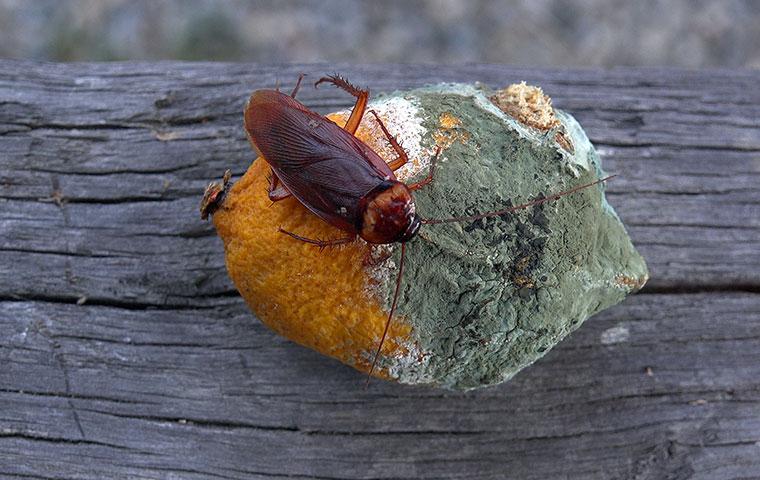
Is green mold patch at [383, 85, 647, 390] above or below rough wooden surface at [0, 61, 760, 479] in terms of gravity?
above

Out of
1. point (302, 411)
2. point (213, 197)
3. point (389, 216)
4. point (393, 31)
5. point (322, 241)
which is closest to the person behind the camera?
point (389, 216)

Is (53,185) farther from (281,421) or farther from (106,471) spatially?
(281,421)

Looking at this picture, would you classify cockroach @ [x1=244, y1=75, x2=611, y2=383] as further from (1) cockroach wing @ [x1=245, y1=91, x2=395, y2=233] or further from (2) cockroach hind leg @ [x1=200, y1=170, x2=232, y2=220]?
(2) cockroach hind leg @ [x1=200, y1=170, x2=232, y2=220]

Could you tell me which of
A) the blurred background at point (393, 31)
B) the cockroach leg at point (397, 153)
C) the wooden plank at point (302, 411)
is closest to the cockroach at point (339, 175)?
the cockroach leg at point (397, 153)

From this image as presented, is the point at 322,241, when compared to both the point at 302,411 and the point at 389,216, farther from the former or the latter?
the point at 302,411

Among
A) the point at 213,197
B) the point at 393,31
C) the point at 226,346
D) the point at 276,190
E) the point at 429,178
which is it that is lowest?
the point at 226,346

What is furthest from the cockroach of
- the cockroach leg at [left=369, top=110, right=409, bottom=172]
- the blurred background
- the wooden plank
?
the blurred background

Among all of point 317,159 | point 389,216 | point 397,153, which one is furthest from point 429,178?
point 317,159

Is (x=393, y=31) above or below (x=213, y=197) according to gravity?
below
